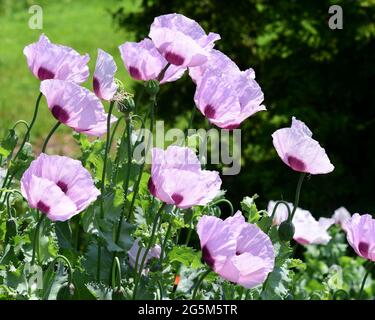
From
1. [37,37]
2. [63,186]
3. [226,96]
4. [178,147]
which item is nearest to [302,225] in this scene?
[226,96]

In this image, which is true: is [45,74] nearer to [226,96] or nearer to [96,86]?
[96,86]

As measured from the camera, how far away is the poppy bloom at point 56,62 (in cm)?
163

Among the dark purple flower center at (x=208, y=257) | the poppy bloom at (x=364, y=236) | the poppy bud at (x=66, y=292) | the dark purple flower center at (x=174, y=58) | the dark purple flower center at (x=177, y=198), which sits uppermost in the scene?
the dark purple flower center at (x=174, y=58)

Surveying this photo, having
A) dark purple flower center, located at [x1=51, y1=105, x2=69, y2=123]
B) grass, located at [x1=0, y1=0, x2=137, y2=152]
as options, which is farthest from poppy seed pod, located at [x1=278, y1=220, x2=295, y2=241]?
grass, located at [x1=0, y1=0, x2=137, y2=152]

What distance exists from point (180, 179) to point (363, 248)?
15.7 inches

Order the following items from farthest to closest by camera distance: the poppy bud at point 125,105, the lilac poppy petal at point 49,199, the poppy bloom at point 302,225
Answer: the poppy bloom at point 302,225 < the poppy bud at point 125,105 < the lilac poppy petal at point 49,199

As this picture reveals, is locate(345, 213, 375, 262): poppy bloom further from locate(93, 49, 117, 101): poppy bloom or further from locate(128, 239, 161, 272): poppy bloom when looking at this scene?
locate(93, 49, 117, 101): poppy bloom

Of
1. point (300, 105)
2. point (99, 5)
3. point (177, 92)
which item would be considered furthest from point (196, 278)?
point (99, 5)

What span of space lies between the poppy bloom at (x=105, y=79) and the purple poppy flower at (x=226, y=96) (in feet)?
0.52

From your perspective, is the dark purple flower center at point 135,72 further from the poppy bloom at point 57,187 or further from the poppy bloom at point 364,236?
the poppy bloom at point 364,236

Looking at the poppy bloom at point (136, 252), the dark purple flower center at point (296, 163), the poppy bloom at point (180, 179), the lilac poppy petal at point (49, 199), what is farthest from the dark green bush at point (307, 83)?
the lilac poppy petal at point (49, 199)

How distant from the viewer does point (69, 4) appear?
36.1ft
